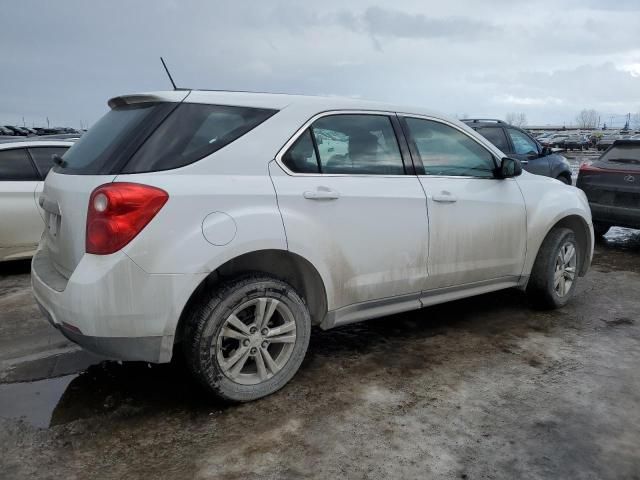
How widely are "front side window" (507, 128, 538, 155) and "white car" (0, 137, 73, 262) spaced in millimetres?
7339

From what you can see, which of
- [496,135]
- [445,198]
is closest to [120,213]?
[445,198]

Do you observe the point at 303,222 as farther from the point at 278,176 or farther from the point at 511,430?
the point at 511,430

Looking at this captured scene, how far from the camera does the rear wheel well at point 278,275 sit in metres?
2.92

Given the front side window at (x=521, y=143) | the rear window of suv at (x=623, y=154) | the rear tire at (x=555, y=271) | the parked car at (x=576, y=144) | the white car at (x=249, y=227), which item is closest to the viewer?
the white car at (x=249, y=227)

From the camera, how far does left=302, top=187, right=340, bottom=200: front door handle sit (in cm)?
310

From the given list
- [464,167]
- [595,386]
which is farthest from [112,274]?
[595,386]

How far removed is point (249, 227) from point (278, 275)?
1.64 feet

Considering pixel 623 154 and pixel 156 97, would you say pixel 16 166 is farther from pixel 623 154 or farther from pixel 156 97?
pixel 623 154

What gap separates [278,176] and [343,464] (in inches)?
60.5

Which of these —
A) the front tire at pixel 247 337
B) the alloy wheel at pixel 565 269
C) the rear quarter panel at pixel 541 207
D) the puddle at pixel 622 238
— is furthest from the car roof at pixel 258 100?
the puddle at pixel 622 238

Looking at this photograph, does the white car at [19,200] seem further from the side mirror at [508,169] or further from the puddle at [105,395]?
the side mirror at [508,169]

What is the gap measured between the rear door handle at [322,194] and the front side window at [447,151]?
2.84 ft

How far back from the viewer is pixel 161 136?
112 inches

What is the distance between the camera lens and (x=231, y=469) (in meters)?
2.49
